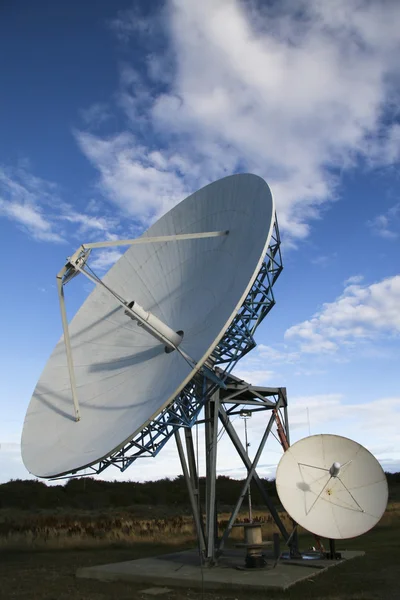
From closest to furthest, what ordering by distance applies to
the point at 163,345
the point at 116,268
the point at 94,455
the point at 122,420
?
the point at 94,455
the point at 122,420
the point at 163,345
the point at 116,268

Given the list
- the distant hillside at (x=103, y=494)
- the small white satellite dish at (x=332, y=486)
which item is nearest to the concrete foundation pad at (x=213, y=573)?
the small white satellite dish at (x=332, y=486)

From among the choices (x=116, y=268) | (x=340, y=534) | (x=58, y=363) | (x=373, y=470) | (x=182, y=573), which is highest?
(x=116, y=268)

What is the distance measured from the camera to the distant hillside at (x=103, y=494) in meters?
68.7

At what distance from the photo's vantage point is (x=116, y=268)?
86.4 feet

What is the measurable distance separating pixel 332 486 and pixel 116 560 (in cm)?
1232

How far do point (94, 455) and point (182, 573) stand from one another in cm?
710

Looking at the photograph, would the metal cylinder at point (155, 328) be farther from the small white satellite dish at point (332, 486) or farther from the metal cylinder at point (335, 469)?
the metal cylinder at point (335, 469)

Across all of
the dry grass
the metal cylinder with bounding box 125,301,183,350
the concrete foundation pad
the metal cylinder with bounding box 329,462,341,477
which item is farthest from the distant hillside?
the metal cylinder with bounding box 125,301,183,350

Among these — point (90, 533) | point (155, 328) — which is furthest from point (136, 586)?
point (90, 533)

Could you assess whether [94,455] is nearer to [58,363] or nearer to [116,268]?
[58,363]

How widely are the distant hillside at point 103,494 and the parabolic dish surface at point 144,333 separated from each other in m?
47.5

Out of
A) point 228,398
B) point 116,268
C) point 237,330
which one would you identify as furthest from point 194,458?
point 116,268

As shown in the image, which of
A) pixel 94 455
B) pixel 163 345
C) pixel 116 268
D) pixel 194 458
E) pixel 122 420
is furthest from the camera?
pixel 116 268

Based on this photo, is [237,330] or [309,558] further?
[309,558]
